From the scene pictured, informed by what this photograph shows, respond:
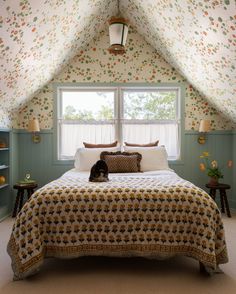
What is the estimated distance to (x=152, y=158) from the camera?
163 inches

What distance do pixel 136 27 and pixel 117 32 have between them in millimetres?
1835

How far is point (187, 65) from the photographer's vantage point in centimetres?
421

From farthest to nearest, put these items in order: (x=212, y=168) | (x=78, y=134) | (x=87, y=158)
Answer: (x=78, y=134) < (x=212, y=168) < (x=87, y=158)

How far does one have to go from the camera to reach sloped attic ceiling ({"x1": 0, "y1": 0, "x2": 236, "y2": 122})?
273cm

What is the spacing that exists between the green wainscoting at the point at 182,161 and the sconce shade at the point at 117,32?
2.21 metres

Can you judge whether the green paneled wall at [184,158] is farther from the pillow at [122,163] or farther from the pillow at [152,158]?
the pillow at [122,163]

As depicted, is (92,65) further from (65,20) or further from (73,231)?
(73,231)

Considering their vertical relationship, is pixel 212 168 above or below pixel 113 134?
below

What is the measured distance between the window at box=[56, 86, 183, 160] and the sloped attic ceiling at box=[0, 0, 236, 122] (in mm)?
530

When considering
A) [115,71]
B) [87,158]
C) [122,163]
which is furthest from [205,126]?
[87,158]

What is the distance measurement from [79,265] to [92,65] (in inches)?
130

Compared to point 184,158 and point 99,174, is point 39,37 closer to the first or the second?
point 99,174

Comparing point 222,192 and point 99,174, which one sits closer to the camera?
point 99,174

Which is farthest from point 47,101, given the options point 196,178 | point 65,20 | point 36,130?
point 196,178
